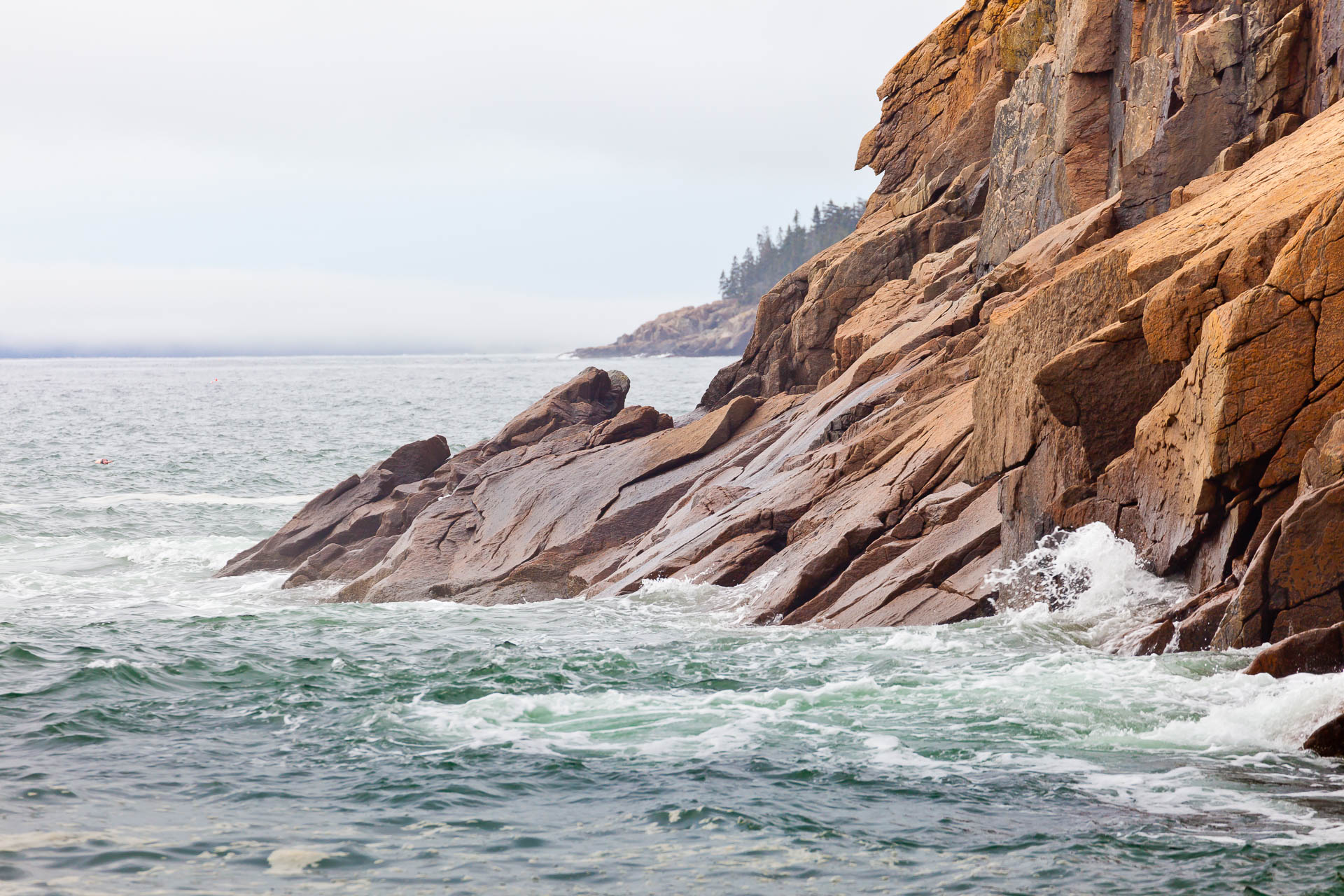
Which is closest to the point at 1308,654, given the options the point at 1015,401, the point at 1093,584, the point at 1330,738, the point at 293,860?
the point at 1330,738

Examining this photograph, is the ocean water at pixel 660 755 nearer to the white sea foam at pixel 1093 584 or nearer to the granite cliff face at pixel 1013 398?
the white sea foam at pixel 1093 584

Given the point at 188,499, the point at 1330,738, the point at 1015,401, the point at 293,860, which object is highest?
the point at 1015,401

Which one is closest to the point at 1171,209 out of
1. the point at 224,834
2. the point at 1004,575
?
the point at 1004,575

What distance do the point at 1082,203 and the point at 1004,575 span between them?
12.7 meters

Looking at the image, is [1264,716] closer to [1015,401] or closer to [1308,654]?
[1308,654]

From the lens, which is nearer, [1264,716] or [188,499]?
[1264,716]

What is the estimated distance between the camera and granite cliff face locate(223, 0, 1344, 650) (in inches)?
479

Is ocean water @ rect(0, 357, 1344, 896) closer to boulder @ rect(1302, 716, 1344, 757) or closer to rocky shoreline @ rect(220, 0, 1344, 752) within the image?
boulder @ rect(1302, 716, 1344, 757)

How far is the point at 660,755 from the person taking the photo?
11.3 meters

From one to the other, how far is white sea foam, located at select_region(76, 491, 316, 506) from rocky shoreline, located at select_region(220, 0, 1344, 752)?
1117 centimetres

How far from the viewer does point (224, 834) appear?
9.37 meters

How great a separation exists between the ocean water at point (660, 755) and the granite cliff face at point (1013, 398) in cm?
113

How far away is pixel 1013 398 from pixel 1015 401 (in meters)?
0.07

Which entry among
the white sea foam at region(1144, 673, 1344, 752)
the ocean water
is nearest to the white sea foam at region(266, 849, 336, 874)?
the ocean water
